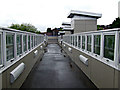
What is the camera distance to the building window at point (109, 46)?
354 centimetres

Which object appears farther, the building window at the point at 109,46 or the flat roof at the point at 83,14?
the flat roof at the point at 83,14

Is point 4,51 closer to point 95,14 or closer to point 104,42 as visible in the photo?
point 104,42

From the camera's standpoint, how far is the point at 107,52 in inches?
154

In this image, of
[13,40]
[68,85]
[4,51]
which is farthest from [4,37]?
[68,85]

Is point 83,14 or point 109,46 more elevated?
point 83,14

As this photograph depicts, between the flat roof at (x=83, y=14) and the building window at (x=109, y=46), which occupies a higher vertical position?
the flat roof at (x=83, y=14)

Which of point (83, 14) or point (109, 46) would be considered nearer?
point (109, 46)

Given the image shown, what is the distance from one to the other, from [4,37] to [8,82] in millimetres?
1108

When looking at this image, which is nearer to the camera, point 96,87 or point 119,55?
point 119,55

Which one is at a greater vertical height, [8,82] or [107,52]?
[107,52]

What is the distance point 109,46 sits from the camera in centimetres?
374

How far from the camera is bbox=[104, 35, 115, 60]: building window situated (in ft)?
11.6

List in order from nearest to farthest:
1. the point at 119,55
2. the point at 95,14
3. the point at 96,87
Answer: the point at 119,55 → the point at 96,87 → the point at 95,14

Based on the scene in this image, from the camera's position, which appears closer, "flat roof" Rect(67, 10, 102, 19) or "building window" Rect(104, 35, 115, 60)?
"building window" Rect(104, 35, 115, 60)
